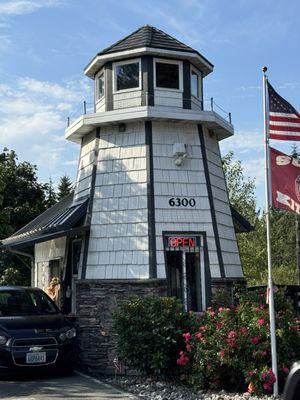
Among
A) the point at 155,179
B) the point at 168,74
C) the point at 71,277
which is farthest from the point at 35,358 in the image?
the point at 168,74

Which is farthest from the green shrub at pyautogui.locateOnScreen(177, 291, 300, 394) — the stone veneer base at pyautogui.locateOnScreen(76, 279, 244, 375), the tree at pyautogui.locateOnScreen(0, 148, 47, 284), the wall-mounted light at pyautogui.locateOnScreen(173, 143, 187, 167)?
the tree at pyautogui.locateOnScreen(0, 148, 47, 284)

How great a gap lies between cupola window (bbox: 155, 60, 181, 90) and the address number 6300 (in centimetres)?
293

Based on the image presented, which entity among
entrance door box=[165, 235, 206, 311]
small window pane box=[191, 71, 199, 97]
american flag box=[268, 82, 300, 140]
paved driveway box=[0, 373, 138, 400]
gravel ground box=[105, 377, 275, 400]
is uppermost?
small window pane box=[191, 71, 199, 97]

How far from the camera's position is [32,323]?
1088cm

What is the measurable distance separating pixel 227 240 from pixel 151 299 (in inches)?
167

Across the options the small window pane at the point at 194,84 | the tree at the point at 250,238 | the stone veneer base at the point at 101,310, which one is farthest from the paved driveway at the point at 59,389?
the tree at the point at 250,238

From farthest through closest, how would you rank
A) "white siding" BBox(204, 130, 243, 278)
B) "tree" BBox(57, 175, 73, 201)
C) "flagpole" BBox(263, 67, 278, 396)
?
1. "tree" BBox(57, 175, 73, 201)
2. "white siding" BBox(204, 130, 243, 278)
3. "flagpole" BBox(263, 67, 278, 396)

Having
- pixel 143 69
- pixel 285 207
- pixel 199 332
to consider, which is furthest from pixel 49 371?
pixel 143 69

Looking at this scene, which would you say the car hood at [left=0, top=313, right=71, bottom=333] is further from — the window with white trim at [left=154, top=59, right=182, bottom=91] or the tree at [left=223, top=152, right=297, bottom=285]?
the tree at [left=223, top=152, right=297, bottom=285]

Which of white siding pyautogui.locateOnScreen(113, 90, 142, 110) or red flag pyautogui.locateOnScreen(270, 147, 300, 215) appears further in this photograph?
white siding pyautogui.locateOnScreen(113, 90, 142, 110)

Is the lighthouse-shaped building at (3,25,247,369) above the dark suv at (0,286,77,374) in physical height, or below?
above

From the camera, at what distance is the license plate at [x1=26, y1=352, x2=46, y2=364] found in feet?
34.0

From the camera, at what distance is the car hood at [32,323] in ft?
34.8

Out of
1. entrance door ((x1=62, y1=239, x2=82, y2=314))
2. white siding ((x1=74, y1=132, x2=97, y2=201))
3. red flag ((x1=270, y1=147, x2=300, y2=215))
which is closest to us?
red flag ((x1=270, y1=147, x2=300, y2=215))
